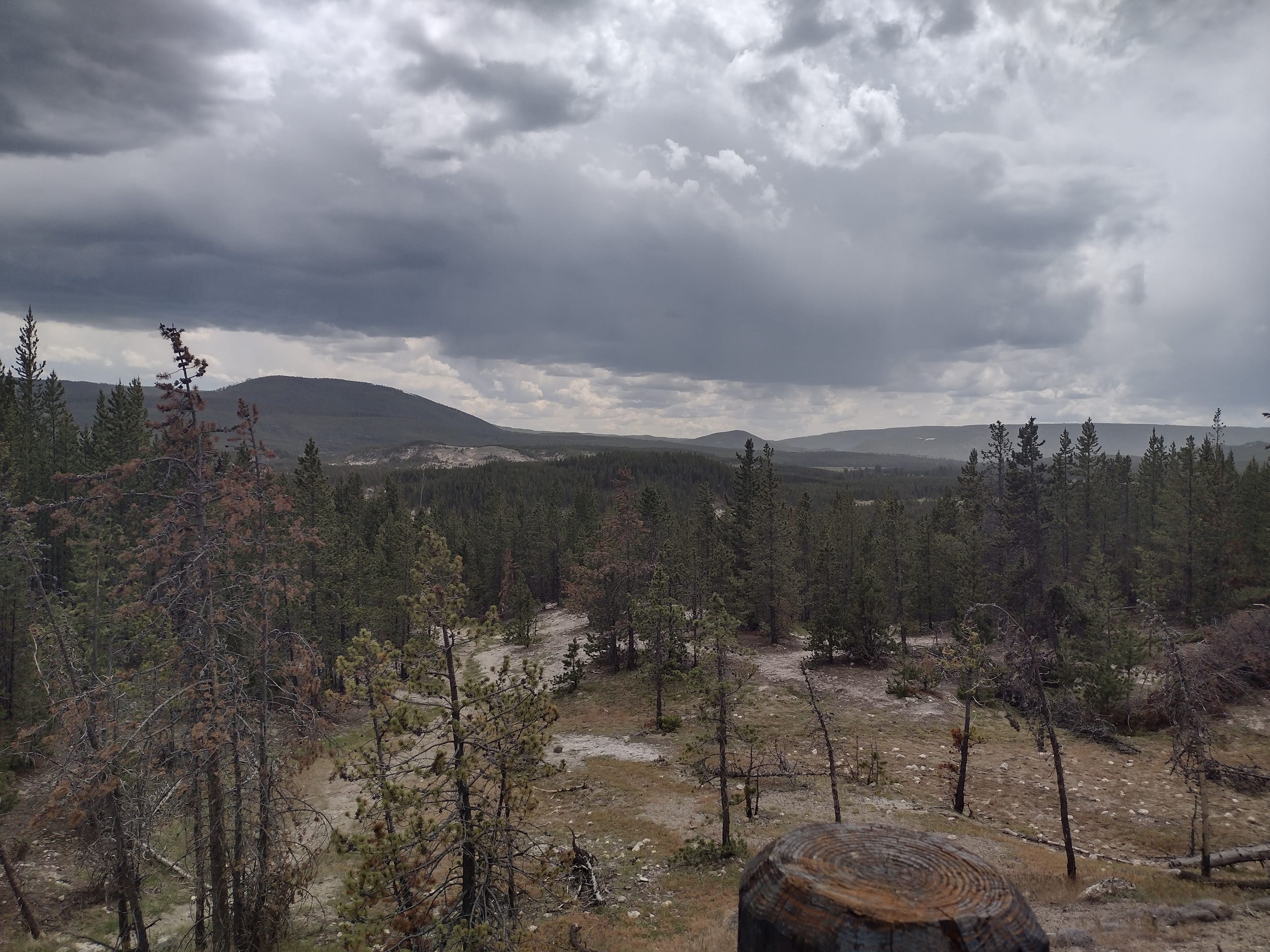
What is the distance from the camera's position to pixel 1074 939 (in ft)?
34.5

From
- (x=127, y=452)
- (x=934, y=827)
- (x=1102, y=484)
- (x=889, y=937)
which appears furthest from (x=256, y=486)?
(x=1102, y=484)

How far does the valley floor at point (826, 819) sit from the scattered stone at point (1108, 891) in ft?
0.65

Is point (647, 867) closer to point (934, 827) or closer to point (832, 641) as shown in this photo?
point (934, 827)

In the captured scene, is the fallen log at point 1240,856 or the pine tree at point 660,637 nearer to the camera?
the fallen log at point 1240,856

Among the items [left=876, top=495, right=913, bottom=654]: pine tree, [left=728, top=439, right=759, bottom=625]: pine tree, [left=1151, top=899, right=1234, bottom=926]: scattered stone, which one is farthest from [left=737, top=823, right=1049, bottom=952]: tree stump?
[left=876, top=495, right=913, bottom=654]: pine tree

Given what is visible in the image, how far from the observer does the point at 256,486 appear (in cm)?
1396

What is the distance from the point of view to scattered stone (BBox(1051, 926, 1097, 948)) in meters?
10.3

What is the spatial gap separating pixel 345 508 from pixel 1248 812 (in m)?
75.3

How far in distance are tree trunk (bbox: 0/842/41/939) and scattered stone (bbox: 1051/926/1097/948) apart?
23.1 m

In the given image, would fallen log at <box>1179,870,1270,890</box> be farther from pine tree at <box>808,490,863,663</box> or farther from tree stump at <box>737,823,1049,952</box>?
pine tree at <box>808,490,863,663</box>

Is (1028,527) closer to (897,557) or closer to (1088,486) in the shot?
(897,557)

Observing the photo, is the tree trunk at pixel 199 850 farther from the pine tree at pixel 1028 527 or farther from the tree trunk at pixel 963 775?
the pine tree at pixel 1028 527

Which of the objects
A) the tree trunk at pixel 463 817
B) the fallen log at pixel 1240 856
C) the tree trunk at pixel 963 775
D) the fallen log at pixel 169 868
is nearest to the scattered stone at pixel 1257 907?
the fallen log at pixel 1240 856

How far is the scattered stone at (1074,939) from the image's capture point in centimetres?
1028
